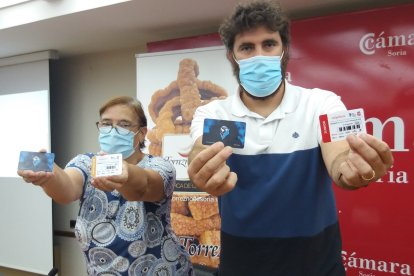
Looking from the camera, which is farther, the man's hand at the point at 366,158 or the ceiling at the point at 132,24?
the ceiling at the point at 132,24

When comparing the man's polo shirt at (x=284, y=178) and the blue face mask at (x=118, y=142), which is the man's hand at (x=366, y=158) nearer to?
the man's polo shirt at (x=284, y=178)

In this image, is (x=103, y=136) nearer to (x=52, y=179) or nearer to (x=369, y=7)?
(x=52, y=179)

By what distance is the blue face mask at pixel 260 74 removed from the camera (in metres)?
1.03

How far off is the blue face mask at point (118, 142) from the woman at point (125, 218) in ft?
0.36

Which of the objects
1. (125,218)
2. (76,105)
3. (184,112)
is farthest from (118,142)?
(76,105)

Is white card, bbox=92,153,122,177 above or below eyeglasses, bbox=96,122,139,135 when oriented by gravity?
below

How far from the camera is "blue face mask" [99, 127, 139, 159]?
1.46 m

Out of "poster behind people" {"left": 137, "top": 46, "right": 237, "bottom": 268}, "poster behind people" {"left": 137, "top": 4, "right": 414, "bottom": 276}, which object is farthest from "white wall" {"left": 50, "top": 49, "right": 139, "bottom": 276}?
"poster behind people" {"left": 137, "top": 4, "right": 414, "bottom": 276}

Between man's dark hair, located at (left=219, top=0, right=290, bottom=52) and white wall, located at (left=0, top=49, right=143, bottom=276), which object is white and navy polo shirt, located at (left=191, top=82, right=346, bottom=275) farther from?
white wall, located at (left=0, top=49, right=143, bottom=276)

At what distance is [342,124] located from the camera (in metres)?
0.83

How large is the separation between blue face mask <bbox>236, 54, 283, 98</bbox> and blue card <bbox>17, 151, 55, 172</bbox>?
2.34ft

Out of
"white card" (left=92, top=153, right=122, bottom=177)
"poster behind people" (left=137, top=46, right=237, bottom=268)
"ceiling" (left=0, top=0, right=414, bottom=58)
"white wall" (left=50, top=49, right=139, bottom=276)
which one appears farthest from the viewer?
"white wall" (left=50, top=49, right=139, bottom=276)

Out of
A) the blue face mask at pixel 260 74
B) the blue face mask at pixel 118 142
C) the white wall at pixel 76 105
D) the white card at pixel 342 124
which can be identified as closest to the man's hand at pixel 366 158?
the white card at pixel 342 124

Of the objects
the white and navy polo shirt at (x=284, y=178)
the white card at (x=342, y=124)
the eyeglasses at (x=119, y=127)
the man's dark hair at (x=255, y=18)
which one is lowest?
the white and navy polo shirt at (x=284, y=178)
